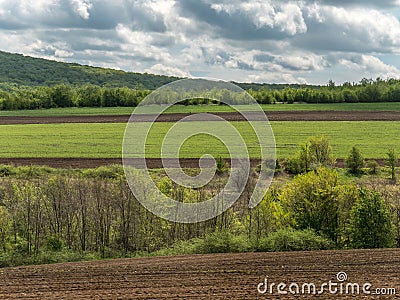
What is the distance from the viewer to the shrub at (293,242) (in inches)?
1114

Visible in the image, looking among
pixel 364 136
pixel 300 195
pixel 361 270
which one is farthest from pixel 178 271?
pixel 364 136

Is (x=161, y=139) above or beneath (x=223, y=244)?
above

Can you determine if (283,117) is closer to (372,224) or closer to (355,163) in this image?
(355,163)

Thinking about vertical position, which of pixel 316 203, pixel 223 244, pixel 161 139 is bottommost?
Result: pixel 223 244

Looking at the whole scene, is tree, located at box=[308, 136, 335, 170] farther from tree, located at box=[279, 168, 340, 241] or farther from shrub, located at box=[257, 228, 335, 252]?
shrub, located at box=[257, 228, 335, 252]

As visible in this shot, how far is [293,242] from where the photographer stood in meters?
28.3

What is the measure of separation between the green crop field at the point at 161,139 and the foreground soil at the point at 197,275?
32451 millimetres

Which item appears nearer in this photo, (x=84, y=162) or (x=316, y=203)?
(x=316, y=203)

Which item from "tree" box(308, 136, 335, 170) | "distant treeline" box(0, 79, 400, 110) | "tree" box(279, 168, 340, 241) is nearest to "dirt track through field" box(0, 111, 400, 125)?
"distant treeline" box(0, 79, 400, 110)

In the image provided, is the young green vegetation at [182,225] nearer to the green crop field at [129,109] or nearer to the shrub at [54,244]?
the shrub at [54,244]

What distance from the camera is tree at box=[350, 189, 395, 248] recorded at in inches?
1137
